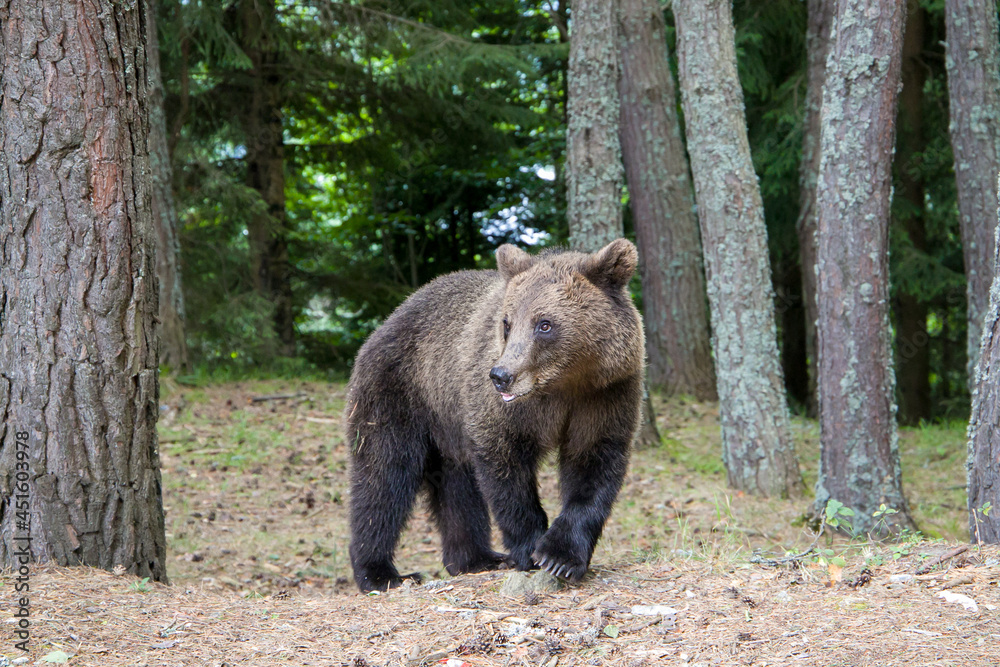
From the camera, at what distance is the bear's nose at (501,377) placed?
4.14m

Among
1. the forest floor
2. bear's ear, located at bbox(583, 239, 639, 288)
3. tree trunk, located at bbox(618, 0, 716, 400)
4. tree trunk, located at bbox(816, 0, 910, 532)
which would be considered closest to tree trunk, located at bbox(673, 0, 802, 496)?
tree trunk, located at bbox(816, 0, 910, 532)

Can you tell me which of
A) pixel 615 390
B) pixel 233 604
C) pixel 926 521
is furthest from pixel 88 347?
pixel 926 521

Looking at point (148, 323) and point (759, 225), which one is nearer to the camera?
point (148, 323)

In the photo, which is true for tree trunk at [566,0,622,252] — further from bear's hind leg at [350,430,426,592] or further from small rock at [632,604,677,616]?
small rock at [632,604,677,616]

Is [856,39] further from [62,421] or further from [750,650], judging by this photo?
[62,421]

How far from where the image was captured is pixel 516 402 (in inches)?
180

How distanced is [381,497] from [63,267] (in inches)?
93.3

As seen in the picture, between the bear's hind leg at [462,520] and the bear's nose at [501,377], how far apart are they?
165 centimetres

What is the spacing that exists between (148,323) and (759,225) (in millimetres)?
5708

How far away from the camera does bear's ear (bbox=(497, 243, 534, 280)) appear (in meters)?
4.83

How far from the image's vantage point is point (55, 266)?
4383mm

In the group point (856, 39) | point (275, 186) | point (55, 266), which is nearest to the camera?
point (55, 266)

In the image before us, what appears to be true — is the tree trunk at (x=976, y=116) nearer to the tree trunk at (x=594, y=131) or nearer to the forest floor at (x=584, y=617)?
the tree trunk at (x=594, y=131)

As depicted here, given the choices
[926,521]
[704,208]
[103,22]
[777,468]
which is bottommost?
[926,521]
